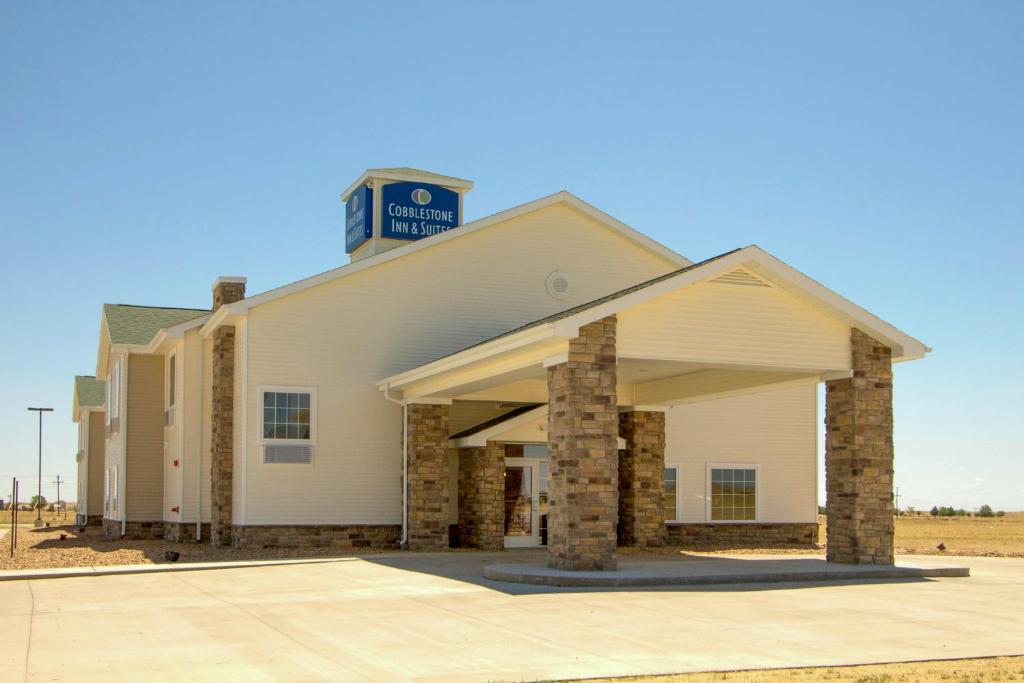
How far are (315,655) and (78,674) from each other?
2.06 metres

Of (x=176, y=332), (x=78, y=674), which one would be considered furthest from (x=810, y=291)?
(x=176, y=332)

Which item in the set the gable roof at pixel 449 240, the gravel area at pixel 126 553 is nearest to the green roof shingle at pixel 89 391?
the gravel area at pixel 126 553

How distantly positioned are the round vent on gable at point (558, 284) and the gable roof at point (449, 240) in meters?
1.52

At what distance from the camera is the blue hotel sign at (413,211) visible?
31203mm

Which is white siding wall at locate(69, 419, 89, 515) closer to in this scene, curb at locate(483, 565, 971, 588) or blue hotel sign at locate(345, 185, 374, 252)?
blue hotel sign at locate(345, 185, 374, 252)

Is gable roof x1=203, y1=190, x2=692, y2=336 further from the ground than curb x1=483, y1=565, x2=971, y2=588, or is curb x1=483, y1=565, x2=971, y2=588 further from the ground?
gable roof x1=203, y1=190, x2=692, y2=336

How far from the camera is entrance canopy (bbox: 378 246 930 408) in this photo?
697 inches

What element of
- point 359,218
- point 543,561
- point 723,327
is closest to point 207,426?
point 359,218

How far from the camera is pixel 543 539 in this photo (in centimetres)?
2520

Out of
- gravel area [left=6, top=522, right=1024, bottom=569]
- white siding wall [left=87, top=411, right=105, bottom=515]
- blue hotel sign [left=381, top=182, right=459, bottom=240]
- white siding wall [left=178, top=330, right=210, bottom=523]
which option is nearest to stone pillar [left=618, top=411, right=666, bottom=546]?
gravel area [left=6, top=522, right=1024, bottom=569]

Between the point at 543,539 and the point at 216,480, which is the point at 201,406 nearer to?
the point at 216,480

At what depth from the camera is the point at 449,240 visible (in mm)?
25250

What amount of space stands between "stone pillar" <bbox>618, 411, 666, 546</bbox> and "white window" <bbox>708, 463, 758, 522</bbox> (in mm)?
2526

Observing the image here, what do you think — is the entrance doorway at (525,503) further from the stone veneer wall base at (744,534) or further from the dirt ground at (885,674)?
the dirt ground at (885,674)
